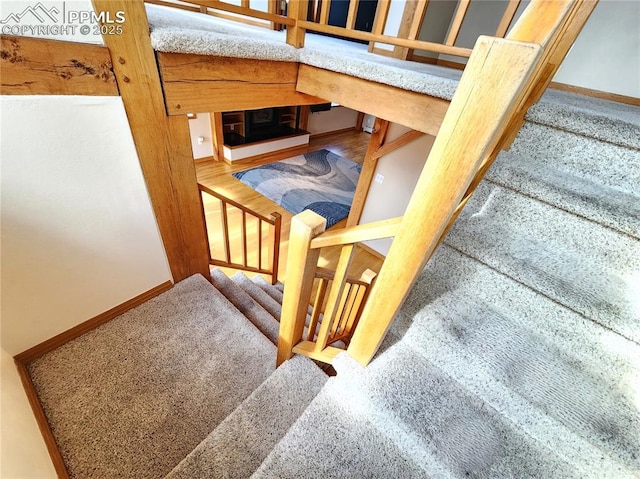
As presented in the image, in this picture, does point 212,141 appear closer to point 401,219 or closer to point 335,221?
point 335,221

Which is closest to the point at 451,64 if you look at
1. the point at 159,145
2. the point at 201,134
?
the point at 159,145

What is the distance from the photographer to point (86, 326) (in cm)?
149

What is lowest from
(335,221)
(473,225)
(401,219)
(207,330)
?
(335,221)

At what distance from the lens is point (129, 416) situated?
1221mm

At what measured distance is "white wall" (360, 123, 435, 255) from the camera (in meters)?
3.07

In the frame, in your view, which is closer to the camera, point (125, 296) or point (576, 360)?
point (576, 360)

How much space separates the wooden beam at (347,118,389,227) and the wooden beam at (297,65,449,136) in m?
1.69

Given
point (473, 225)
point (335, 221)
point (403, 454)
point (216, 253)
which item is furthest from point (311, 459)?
point (335, 221)

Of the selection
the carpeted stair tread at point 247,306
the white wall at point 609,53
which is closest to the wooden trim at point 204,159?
the carpeted stair tread at point 247,306

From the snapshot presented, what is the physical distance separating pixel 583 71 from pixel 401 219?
3.49 m

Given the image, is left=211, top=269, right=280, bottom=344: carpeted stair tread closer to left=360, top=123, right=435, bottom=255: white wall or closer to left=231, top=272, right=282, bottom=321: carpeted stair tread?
left=231, top=272, right=282, bottom=321: carpeted stair tread

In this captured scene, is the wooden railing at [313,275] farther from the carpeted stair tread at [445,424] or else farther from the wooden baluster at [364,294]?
the carpeted stair tread at [445,424]

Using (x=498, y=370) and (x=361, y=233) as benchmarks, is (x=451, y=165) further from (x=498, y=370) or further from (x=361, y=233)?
(x=498, y=370)

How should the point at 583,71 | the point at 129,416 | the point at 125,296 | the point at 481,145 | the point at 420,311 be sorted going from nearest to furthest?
the point at 481,145 → the point at 420,311 → the point at 129,416 → the point at 125,296 → the point at 583,71
